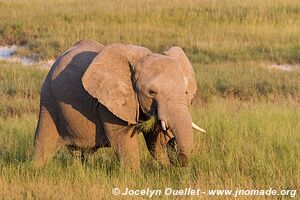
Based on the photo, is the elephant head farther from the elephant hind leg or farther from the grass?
the grass

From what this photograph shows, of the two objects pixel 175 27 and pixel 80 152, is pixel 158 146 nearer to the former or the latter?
pixel 80 152

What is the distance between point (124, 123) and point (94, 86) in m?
0.35

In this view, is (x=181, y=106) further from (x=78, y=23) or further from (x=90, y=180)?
(x=78, y=23)

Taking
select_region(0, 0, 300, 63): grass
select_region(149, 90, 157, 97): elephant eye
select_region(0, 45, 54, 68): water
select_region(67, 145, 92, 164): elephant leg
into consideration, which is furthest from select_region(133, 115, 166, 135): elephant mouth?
select_region(0, 45, 54, 68): water

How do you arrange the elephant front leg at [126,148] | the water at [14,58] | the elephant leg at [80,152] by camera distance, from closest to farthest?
1. the elephant front leg at [126,148]
2. the elephant leg at [80,152]
3. the water at [14,58]

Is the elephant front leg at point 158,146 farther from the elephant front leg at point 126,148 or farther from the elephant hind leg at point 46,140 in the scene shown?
the elephant hind leg at point 46,140

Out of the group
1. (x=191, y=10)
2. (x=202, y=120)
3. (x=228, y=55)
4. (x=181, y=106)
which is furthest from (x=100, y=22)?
(x=181, y=106)

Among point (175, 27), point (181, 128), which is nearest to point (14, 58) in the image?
point (175, 27)

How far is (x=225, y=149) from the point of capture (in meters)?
6.29

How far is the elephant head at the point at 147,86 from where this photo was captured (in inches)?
197

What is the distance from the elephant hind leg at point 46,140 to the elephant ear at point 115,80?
0.68 metres

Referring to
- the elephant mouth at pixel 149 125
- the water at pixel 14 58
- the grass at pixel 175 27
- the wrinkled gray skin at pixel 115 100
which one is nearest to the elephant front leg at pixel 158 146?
the wrinkled gray skin at pixel 115 100

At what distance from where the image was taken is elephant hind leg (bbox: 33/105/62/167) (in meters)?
5.95

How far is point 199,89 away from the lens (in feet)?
34.0
